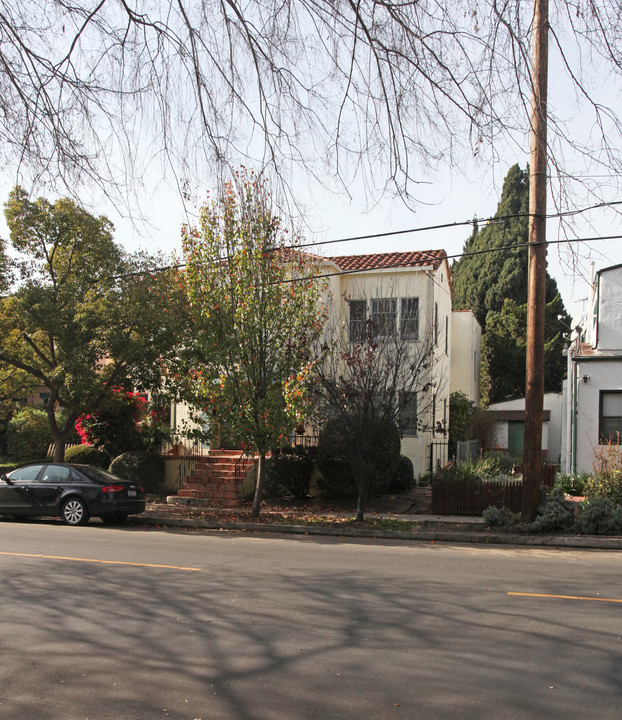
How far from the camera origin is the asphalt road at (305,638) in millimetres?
4738

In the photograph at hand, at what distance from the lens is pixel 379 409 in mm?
15938

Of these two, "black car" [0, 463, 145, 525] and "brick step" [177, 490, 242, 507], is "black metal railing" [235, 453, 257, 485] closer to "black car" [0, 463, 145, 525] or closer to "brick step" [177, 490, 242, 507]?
"brick step" [177, 490, 242, 507]

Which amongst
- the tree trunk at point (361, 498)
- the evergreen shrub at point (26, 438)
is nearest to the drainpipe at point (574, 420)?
the tree trunk at point (361, 498)

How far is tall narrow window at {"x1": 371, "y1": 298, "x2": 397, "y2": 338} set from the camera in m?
16.8

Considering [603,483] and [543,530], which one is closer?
[543,530]

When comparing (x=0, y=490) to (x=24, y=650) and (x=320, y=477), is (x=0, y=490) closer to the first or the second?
(x=320, y=477)

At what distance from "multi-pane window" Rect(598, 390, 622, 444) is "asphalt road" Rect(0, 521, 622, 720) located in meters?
9.74

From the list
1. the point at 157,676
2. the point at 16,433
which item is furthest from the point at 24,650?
the point at 16,433

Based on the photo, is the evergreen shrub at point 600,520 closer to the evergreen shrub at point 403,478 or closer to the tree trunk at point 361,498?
the tree trunk at point 361,498

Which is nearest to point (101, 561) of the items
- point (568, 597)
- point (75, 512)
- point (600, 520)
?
point (75, 512)

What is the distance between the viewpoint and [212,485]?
66.4 ft

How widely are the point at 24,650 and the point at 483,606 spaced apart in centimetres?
456

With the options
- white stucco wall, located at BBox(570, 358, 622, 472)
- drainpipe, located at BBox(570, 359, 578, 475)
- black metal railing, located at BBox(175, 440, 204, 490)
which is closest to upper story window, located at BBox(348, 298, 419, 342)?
drainpipe, located at BBox(570, 359, 578, 475)

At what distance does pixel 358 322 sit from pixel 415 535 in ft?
19.0
